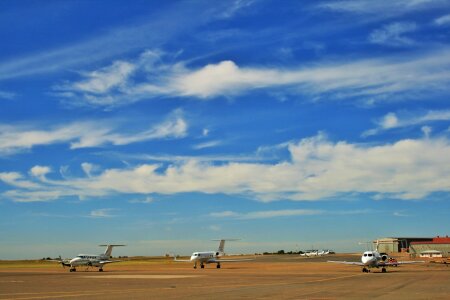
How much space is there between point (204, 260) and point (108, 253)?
625 inches

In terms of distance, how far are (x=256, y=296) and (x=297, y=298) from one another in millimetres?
2434

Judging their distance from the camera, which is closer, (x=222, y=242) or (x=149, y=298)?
(x=149, y=298)

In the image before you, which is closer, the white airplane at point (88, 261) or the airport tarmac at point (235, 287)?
the airport tarmac at point (235, 287)

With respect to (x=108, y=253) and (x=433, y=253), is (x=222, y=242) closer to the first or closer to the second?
(x=108, y=253)

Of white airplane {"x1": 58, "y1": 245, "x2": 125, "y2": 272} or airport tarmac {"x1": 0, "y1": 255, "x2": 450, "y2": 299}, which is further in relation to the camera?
white airplane {"x1": 58, "y1": 245, "x2": 125, "y2": 272}

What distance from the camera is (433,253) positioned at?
178 metres

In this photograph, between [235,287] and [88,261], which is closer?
[235,287]

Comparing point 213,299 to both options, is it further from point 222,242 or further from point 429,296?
point 222,242

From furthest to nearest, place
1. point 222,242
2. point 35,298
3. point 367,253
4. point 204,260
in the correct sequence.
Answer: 1. point 222,242
2. point 204,260
3. point 367,253
4. point 35,298

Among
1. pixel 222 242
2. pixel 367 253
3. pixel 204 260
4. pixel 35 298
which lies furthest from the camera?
pixel 222 242

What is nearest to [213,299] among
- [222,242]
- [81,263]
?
[81,263]

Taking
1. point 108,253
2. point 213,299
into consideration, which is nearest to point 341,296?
point 213,299

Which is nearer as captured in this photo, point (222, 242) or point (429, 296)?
point (429, 296)

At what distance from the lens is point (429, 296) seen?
2847 centimetres
